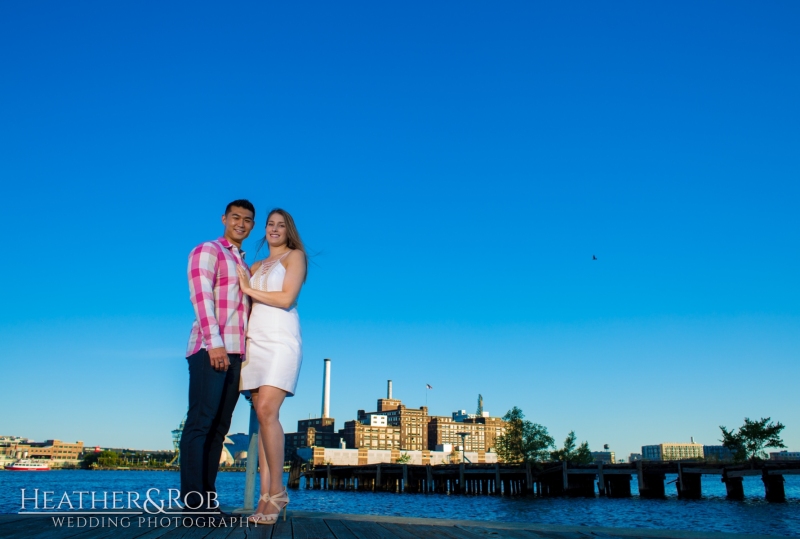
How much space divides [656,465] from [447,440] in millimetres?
108088

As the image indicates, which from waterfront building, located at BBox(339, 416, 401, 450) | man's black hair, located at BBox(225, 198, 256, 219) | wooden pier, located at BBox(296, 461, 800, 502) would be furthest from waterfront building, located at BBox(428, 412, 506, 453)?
man's black hair, located at BBox(225, 198, 256, 219)

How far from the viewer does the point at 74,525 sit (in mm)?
3400

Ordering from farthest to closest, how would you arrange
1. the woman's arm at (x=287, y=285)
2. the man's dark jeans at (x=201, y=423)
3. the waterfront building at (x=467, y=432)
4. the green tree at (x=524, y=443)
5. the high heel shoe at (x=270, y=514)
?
the waterfront building at (x=467, y=432) → the green tree at (x=524, y=443) → the woman's arm at (x=287, y=285) → the man's dark jeans at (x=201, y=423) → the high heel shoe at (x=270, y=514)

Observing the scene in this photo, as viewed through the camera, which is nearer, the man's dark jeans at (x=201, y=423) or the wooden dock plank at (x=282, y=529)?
the wooden dock plank at (x=282, y=529)

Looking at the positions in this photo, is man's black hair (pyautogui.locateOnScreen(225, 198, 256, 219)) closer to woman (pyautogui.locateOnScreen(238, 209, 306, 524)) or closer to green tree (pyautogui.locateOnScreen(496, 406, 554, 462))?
woman (pyautogui.locateOnScreen(238, 209, 306, 524))

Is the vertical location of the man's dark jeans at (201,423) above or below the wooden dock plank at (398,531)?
above

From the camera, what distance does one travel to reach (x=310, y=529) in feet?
11.1

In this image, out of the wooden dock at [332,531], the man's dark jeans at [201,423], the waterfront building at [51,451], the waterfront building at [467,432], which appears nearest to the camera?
the wooden dock at [332,531]

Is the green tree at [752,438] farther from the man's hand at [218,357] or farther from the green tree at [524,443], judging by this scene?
the man's hand at [218,357]

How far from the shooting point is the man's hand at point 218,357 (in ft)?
12.8

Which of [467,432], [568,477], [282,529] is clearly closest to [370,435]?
[467,432]

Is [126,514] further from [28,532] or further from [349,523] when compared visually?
[349,523]

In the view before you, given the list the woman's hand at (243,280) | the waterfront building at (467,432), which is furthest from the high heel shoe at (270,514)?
the waterfront building at (467,432)

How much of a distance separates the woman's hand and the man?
46 mm
